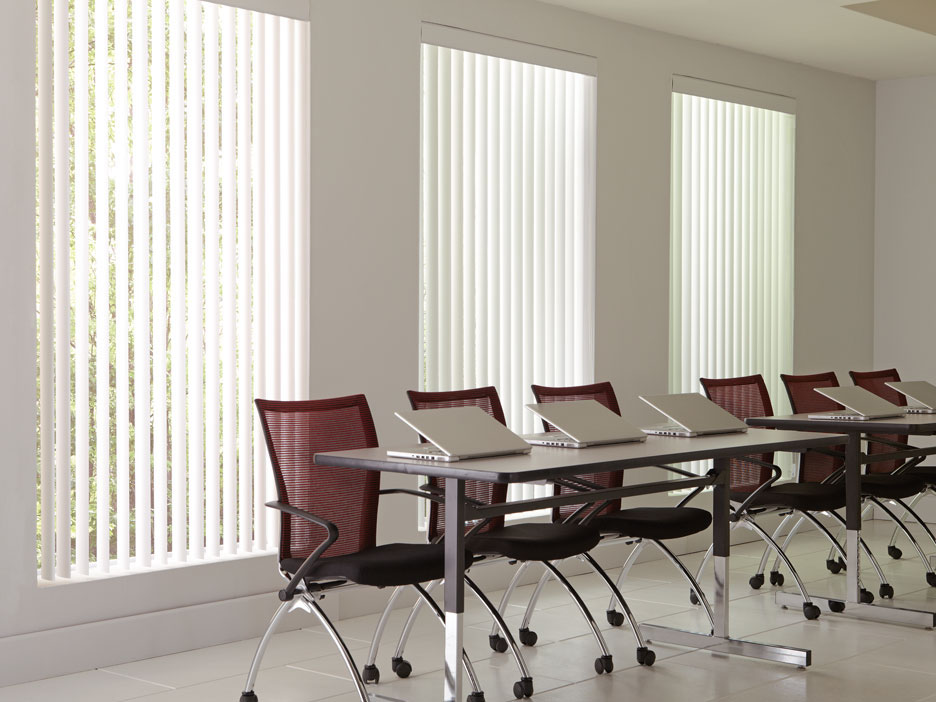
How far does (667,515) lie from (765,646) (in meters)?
0.68

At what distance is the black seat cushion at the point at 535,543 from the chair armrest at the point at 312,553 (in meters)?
0.68

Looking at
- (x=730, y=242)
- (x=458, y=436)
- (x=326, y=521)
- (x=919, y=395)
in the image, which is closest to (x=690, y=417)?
(x=458, y=436)

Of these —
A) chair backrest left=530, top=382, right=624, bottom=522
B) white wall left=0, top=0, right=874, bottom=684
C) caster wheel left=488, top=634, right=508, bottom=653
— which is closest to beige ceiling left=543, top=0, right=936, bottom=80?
white wall left=0, top=0, right=874, bottom=684

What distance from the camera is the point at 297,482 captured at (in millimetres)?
4234

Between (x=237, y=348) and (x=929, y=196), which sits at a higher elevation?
(x=929, y=196)

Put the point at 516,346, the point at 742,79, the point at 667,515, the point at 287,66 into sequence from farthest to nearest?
the point at 742,79 → the point at 516,346 → the point at 287,66 → the point at 667,515

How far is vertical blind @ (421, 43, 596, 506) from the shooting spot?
629 centimetres

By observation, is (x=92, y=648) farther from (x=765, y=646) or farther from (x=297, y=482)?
(x=765, y=646)

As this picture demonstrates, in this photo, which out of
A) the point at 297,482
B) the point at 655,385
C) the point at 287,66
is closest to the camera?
the point at 297,482

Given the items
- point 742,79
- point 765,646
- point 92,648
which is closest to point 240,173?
point 92,648

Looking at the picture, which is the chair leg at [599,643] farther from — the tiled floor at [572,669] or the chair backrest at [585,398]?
the chair backrest at [585,398]

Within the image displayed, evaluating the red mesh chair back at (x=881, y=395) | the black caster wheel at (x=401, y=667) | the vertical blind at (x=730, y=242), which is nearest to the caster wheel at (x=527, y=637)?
the black caster wheel at (x=401, y=667)

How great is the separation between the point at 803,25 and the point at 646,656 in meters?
4.37

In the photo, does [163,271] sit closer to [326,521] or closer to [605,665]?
[326,521]
